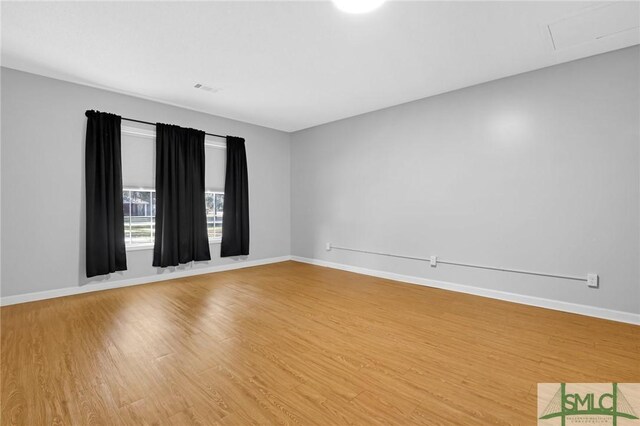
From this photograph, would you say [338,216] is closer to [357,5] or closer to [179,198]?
[179,198]

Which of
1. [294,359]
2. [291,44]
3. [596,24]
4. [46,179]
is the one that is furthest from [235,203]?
[596,24]

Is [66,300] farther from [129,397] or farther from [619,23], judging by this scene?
[619,23]

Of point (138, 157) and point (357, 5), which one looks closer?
point (357, 5)

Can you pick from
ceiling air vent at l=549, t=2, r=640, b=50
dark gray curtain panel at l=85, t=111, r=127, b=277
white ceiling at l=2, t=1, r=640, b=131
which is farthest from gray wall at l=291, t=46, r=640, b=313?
dark gray curtain panel at l=85, t=111, r=127, b=277

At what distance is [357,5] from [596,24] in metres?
2.17

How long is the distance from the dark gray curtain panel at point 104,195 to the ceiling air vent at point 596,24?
523cm

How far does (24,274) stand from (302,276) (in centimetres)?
358

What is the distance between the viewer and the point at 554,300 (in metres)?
3.31

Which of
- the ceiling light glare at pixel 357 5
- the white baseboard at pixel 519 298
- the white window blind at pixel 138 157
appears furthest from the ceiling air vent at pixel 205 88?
the white baseboard at pixel 519 298

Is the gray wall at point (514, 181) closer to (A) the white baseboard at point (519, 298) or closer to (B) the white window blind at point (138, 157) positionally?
(A) the white baseboard at point (519, 298)

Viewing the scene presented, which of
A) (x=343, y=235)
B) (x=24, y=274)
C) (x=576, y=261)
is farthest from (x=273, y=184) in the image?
(x=576, y=261)

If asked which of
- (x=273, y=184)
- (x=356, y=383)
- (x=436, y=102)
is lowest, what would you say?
(x=356, y=383)

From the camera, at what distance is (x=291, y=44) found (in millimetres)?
2926

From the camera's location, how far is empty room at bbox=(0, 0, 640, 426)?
6.27 feet
